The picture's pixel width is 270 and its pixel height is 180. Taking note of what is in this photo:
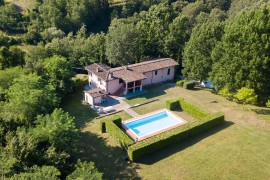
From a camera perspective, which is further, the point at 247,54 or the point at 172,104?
the point at 172,104

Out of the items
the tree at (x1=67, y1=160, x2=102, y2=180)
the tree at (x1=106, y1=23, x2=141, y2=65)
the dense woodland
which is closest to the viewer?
the tree at (x1=67, y1=160, x2=102, y2=180)

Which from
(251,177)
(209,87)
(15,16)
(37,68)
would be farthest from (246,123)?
(15,16)

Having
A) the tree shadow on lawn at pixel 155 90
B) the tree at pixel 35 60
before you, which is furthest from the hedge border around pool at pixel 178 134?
the tree at pixel 35 60

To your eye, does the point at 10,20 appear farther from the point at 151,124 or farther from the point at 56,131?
the point at 56,131

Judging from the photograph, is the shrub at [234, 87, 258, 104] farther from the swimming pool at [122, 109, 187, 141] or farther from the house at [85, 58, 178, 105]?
the house at [85, 58, 178, 105]

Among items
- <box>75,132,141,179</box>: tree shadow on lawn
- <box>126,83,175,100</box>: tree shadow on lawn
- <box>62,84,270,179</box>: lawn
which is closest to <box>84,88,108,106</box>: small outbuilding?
<box>62,84,270,179</box>: lawn

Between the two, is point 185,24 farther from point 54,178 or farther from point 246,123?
point 54,178

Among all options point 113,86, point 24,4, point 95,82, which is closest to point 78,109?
point 113,86
